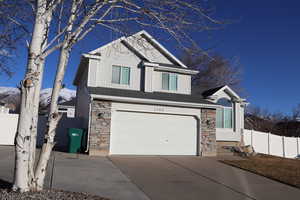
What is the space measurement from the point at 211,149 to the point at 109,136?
5688 millimetres

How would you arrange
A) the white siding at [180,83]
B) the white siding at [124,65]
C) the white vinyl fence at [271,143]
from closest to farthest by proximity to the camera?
the white siding at [124,65]
the white siding at [180,83]
the white vinyl fence at [271,143]

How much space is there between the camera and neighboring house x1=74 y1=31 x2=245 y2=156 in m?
12.0

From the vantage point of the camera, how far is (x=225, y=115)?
52.7ft

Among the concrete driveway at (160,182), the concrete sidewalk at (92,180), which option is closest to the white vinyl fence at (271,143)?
the concrete driveway at (160,182)

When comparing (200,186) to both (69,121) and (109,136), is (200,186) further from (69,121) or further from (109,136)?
(69,121)

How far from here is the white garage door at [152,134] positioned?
1230 cm

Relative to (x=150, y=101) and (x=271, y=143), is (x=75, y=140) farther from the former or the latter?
(x=271, y=143)

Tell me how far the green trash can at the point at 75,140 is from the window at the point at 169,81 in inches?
228

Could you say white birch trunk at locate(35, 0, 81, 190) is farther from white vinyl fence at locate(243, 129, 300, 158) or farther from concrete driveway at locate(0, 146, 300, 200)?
white vinyl fence at locate(243, 129, 300, 158)

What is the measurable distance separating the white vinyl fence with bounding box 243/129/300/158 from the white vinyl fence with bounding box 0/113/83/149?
1171cm

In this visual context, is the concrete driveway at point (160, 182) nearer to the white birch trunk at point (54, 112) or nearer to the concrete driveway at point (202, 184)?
the concrete driveway at point (202, 184)

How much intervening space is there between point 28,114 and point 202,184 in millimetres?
4890

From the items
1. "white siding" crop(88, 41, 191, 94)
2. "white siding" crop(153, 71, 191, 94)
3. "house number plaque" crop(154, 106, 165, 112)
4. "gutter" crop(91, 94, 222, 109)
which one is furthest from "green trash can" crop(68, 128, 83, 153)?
"white siding" crop(153, 71, 191, 94)

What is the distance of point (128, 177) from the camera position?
7.27 m
